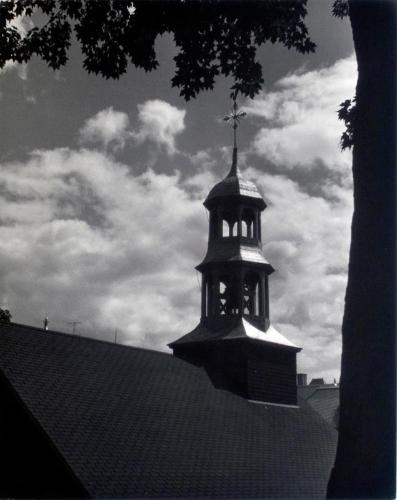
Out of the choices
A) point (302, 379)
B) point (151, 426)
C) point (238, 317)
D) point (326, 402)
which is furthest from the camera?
point (302, 379)

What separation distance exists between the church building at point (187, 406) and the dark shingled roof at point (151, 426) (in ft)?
0.15

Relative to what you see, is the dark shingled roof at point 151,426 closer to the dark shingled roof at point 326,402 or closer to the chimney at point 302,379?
the dark shingled roof at point 326,402

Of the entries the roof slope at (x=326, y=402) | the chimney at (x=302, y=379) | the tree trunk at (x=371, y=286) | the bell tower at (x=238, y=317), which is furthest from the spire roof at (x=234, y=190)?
the chimney at (x=302, y=379)

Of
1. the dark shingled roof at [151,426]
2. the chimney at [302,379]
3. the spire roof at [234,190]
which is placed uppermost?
the spire roof at [234,190]

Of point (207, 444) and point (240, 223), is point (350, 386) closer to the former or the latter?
point (207, 444)

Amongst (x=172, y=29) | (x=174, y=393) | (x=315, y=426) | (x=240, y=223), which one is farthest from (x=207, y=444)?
(x=172, y=29)

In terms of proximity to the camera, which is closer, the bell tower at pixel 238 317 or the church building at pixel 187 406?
the church building at pixel 187 406

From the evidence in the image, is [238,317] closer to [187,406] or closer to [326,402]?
[187,406]

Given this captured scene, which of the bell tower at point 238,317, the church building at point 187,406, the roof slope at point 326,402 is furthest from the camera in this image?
the roof slope at point 326,402

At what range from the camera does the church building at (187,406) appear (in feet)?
57.2

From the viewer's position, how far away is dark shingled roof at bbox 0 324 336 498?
1788 centimetres

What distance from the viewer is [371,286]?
23.9 ft

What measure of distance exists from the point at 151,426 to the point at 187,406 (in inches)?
111

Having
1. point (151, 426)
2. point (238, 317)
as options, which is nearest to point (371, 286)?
point (151, 426)
